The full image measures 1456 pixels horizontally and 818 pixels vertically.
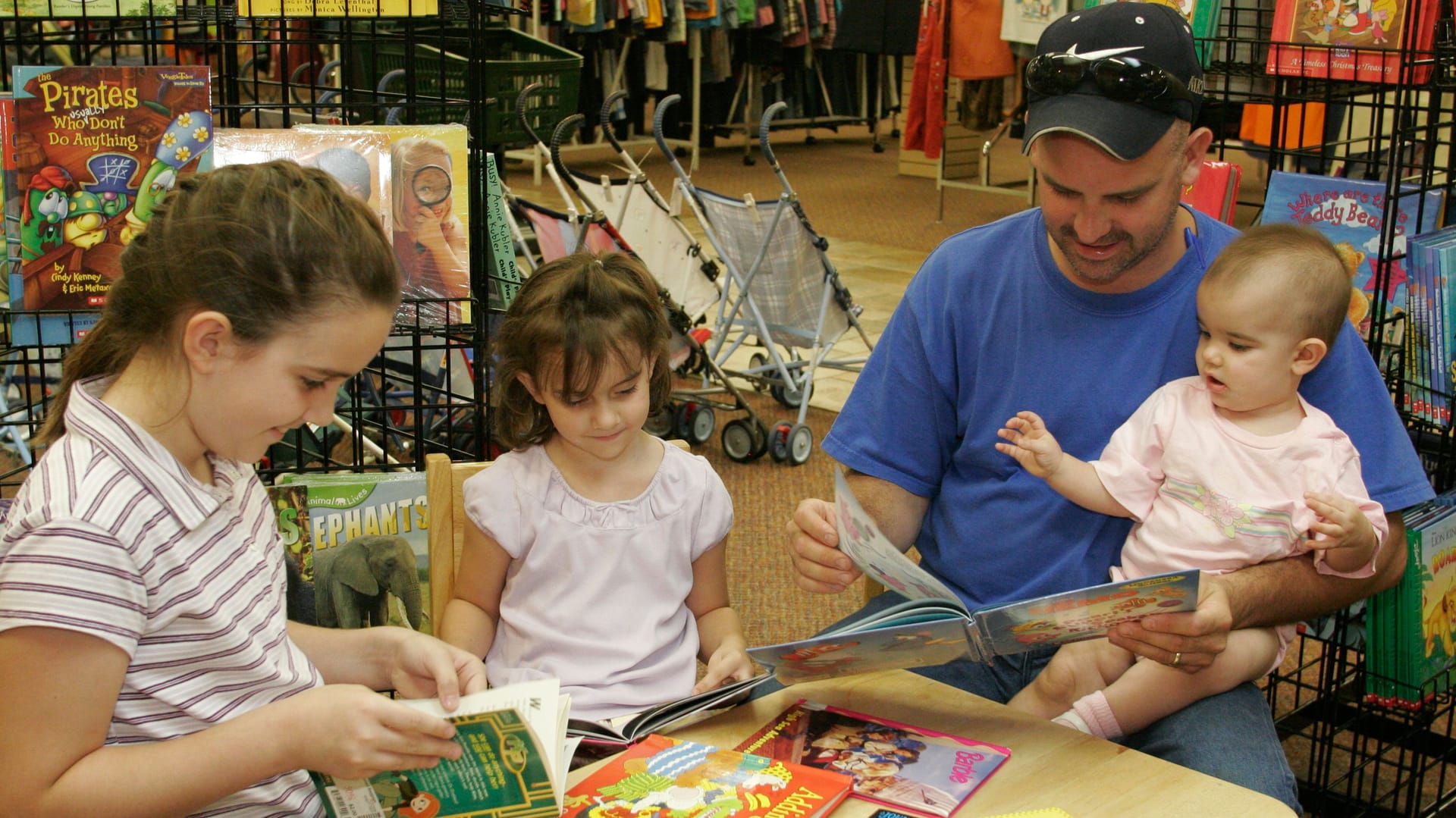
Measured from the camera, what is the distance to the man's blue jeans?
5.07 feet

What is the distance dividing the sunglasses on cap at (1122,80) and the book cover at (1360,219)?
0.73 meters

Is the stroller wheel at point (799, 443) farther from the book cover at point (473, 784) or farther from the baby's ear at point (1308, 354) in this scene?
the book cover at point (473, 784)

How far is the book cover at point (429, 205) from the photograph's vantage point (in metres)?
1.93

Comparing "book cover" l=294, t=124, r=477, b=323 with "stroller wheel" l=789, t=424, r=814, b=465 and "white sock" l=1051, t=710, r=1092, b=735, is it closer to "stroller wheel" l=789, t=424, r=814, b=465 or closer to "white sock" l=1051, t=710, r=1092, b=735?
"white sock" l=1051, t=710, r=1092, b=735

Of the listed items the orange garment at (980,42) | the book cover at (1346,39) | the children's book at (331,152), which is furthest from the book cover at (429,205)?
the orange garment at (980,42)

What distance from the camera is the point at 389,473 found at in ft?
6.48

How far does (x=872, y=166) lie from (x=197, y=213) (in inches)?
345

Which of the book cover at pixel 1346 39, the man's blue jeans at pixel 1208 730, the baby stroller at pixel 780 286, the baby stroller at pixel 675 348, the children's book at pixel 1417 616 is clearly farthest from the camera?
the baby stroller at pixel 780 286

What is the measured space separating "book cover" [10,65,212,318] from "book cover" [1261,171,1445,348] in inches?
65.8

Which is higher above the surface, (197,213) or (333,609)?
(197,213)

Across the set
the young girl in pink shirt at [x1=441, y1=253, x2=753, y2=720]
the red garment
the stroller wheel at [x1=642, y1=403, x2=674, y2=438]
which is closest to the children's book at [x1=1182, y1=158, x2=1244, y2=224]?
the young girl in pink shirt at [x1=441, y1=253, x2=753, y2=720]

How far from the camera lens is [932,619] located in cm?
138

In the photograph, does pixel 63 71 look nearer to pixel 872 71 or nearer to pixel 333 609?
pixel 333 609

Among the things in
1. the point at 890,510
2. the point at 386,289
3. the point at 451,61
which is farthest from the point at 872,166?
the point at 386,289
